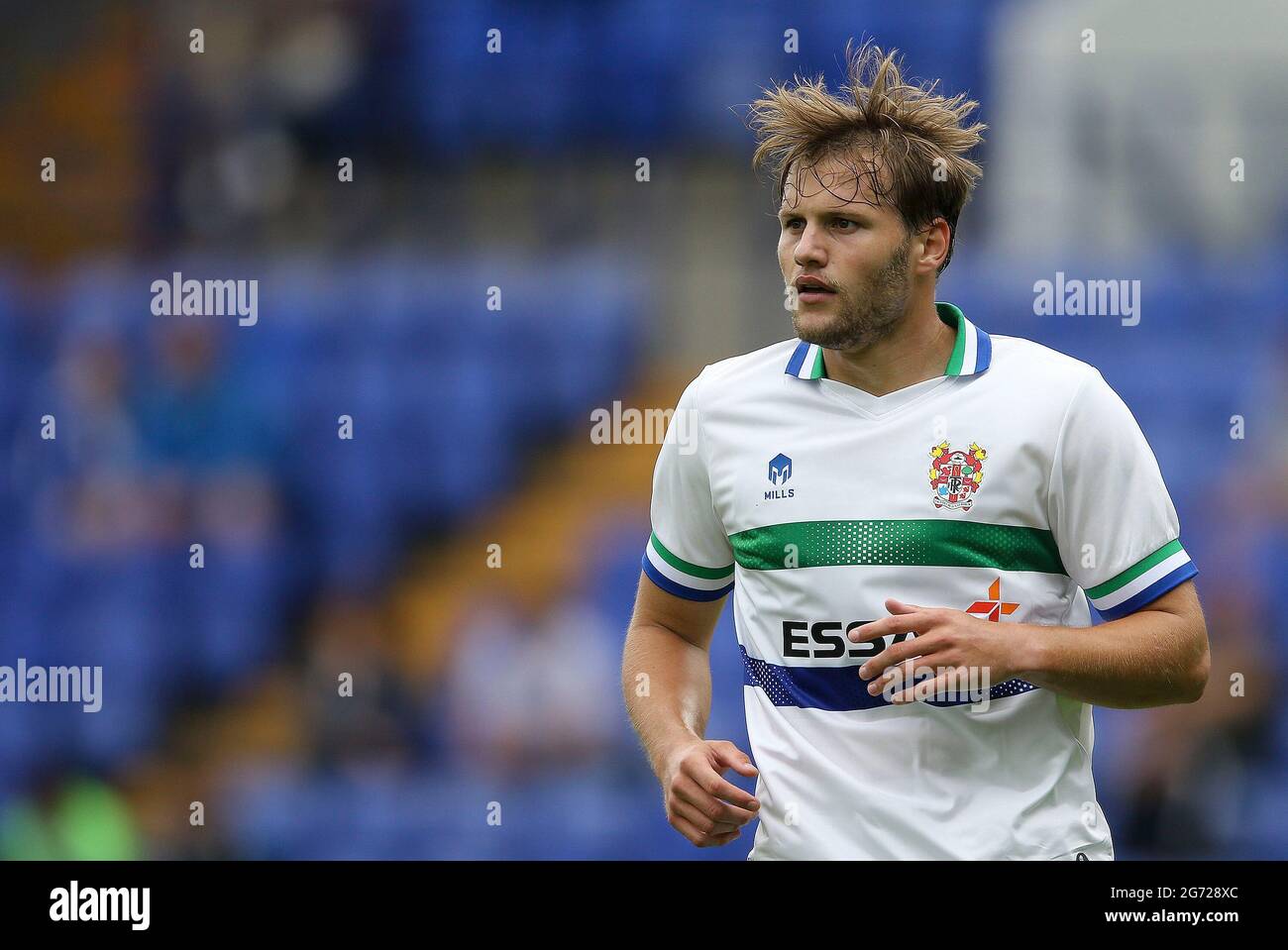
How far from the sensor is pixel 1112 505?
1.94 metres

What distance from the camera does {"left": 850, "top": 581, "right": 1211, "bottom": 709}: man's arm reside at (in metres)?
1.77

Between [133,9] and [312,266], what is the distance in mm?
1251

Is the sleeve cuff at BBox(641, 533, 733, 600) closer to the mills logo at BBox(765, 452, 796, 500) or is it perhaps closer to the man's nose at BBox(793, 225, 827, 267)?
the mills logo at BBox(765, 452, 796, 500)

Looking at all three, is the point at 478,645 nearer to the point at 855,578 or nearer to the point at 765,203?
the point at 765,203

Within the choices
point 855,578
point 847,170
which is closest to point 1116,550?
point 855,578

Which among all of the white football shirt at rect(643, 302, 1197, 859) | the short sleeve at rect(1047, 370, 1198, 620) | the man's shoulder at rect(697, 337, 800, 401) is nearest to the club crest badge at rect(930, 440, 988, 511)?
the white football shirt at rect(643, 302, 1197, 859)

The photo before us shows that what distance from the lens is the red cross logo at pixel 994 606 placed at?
1.96 metres

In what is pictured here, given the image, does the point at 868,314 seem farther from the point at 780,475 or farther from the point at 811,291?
the point at 780,475

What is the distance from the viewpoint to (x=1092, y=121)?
4.98m

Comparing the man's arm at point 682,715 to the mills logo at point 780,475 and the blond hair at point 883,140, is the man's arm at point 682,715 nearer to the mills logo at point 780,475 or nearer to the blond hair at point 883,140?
the mills logo at point 780,475

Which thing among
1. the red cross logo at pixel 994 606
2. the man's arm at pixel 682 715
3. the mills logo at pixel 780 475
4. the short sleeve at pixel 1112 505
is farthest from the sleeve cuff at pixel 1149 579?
the man's arm at pixel 682 715

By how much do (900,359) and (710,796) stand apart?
731mm

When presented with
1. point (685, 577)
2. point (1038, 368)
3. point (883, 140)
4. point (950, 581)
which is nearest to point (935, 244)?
point (883, 140)

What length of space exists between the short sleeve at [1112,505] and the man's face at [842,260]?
33 cm
